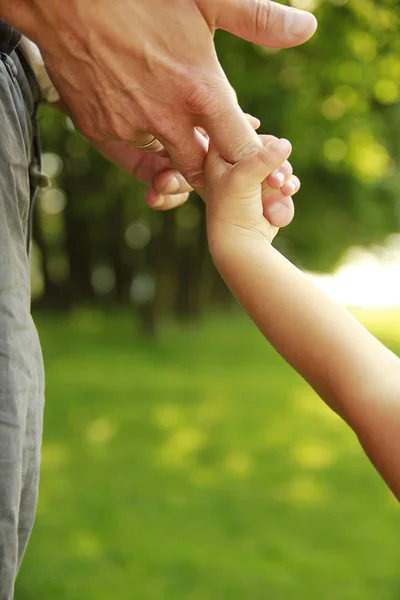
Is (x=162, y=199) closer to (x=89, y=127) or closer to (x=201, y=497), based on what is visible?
(x=89, y=127)

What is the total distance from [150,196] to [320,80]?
21.7 feet

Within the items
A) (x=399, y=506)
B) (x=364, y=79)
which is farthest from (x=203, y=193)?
(x=364, y=79)

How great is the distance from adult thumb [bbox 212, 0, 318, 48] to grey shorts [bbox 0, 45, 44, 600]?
0.40 m

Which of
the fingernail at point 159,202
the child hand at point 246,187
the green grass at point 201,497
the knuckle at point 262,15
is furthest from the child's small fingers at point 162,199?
the green grass at point 201,497

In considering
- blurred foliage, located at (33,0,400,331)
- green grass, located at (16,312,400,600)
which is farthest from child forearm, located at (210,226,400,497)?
green grass, located at (16,312,400,600)

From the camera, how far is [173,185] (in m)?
1.78

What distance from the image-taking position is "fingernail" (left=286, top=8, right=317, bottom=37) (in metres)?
1.40

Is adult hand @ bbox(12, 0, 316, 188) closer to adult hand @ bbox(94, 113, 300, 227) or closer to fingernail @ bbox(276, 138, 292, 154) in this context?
fingernail @ bbox(276, 138, 292, 154)

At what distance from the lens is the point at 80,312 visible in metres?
18.9

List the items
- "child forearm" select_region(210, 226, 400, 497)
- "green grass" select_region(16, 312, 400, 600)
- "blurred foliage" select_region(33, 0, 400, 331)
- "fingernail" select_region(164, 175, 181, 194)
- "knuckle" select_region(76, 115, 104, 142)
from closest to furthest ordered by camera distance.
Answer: "child forearm" select_region(210, 226, 400, 497) < "knuckle" select_region(76, 115, 104, 142) < "fingernail" select_region(164, 175, 181, 194) < "green grass" select_region(16, 312, 400, 600) < "blurred foliage" select_region(33, 0, 400, 331)

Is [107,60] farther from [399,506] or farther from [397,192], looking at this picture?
[397,192]

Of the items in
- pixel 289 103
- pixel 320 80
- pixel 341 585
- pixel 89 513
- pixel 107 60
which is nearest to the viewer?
pixel 107 60

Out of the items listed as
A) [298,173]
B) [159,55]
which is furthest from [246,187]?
[298,173]

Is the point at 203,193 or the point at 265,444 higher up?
the point at 203,193
